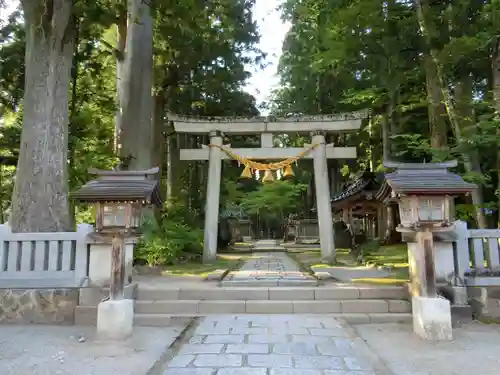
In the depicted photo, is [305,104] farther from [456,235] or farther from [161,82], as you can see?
[456,235]

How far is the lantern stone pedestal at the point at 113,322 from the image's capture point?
217 inches

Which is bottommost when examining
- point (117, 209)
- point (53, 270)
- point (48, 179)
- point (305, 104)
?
point (53, 270)

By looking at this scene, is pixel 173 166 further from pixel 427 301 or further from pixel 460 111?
pixel 427 301

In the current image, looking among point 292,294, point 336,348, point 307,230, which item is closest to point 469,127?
point 292,294

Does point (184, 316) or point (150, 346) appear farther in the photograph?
point (184, 316)

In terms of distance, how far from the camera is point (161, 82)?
16.8 m

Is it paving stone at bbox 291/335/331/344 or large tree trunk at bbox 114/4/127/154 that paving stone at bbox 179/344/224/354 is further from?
large tree trunk at bbox 114/4/127/154

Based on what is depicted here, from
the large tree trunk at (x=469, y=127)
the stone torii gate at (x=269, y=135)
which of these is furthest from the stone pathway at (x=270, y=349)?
the stone torii gate at (x=269, y=135)

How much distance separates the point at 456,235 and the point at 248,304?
3.58 meters

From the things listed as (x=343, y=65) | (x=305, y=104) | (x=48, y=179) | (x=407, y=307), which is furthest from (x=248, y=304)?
(x=305, y=104)

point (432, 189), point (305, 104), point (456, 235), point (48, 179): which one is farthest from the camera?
point (305, 104)

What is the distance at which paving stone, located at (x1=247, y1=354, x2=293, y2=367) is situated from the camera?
14.1ft

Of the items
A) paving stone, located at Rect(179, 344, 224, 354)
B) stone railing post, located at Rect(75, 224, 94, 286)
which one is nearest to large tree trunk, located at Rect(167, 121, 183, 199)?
stone railing post, located at Rect(75, 224, 94, 286)

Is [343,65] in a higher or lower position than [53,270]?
higher
